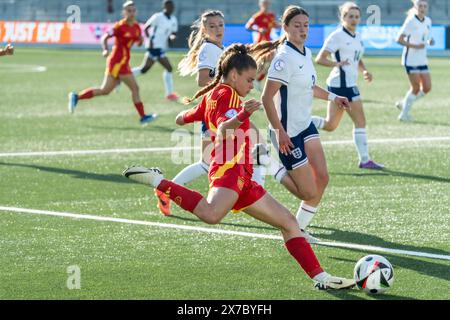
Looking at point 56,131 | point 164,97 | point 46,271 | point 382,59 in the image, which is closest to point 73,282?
point 46,271

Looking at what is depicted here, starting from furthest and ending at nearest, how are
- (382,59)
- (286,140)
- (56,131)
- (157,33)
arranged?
(382,59) → (157,33) → (56,131) → (286,140)

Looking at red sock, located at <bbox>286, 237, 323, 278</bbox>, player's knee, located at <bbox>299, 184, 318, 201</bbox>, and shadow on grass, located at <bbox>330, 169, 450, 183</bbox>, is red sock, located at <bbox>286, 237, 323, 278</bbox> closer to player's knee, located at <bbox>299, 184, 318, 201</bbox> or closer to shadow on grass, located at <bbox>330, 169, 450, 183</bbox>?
player's knee, located at <bbox>299, 184, 318, 201</bbox>

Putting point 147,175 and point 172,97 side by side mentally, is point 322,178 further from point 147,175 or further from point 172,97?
point 172,97

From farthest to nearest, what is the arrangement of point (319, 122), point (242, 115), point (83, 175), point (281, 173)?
1. point (83, 175)
2. point (319, 122)
3. point (281, 173)
4. point (242, 115)

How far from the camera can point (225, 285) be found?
8.57m

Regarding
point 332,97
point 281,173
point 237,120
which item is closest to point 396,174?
point 281,173

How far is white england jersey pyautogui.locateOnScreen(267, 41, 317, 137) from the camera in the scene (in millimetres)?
10109

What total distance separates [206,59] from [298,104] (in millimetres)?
1728

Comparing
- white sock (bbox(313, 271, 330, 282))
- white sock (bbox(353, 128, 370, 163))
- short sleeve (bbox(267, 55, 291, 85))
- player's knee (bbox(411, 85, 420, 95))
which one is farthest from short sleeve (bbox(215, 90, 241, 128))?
player's knee (bbox(411, 85, 420, 95))

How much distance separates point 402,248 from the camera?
9938 mm

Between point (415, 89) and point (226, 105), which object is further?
point (415, 89)

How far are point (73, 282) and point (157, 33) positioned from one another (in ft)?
58.2

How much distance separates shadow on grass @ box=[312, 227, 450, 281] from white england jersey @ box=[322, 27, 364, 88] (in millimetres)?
4491

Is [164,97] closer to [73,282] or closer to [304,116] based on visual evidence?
[304,116]
